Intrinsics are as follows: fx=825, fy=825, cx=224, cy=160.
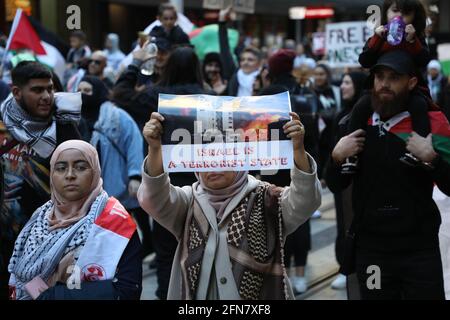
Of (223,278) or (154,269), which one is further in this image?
(154,269)

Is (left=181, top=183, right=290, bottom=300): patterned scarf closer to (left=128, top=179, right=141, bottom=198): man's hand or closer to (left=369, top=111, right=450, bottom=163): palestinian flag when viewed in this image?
(left=369, top=111, right=450, bottom=163): palestinian flag

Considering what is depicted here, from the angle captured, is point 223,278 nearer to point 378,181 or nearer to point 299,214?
point 299,214

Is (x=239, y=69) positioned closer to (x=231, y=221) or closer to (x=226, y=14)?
(x=226, y=14)

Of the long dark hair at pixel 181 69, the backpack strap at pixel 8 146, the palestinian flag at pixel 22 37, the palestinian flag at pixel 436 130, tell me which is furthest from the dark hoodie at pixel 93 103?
the palestinian flag at pixel 436 130

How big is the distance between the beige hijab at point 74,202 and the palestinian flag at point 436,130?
5.03ft

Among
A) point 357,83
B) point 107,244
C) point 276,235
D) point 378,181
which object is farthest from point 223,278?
point 357,83

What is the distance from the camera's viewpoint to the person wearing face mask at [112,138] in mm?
6098

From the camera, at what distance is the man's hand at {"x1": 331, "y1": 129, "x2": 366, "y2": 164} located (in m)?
4.28

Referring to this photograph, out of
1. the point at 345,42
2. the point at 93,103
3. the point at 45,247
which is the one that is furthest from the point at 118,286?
the point at 345,42

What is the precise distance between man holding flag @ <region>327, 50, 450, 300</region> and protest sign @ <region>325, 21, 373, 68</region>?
668 centimetres

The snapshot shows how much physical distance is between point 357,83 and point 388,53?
292 cm

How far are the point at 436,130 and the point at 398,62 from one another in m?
0.39

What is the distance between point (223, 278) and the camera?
133 inches
